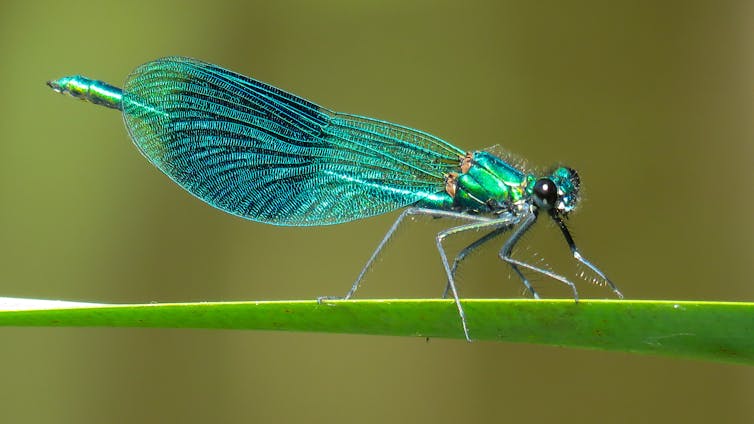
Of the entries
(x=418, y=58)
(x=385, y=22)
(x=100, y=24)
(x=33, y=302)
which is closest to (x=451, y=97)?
(x=418, y=58)

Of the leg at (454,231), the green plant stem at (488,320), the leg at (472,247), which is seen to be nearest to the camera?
the green plant stem at (488,320)

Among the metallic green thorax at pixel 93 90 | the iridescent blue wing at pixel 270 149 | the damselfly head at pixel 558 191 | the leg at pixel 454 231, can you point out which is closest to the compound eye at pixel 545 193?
the damselfly head at pixel 558 191

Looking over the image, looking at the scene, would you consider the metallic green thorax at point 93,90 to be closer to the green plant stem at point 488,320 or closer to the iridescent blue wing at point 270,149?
the iridescent blue wing at point 270,149

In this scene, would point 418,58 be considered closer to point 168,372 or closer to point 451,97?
point 451,97

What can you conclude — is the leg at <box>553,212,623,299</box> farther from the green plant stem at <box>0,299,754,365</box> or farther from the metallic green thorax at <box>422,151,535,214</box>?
the green plant stem at <box>0,299,754,365</box>

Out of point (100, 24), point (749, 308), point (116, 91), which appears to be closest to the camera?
Answer: point (749, 308)

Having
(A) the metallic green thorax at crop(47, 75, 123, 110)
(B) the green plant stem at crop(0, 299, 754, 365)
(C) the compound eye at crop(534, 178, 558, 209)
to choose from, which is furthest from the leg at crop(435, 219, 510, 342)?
(A) the metallic green thorax at crop(47, 75, 123, 110)

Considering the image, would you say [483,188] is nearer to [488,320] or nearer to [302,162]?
[302,162]
